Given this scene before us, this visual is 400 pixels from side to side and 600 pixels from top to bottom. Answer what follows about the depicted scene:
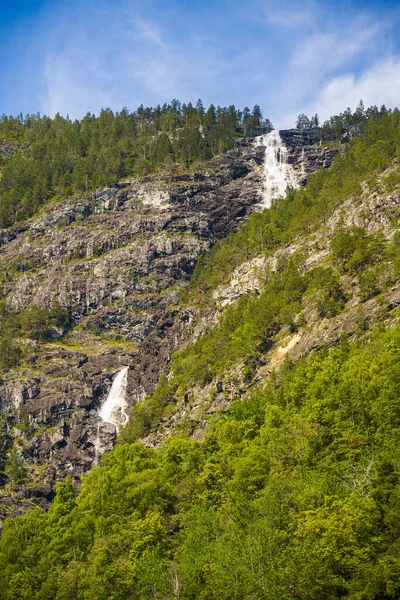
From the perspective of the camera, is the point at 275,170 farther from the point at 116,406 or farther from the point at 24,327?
the point at 116,406

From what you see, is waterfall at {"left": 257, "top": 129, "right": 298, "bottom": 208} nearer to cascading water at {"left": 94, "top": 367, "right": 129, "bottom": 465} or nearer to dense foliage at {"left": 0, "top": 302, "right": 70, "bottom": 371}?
dense foliage at {"left": 0, "top": 302, "right": 70, "bottom": 371}

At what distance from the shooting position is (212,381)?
9456 centimetres

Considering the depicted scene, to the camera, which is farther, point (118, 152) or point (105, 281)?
point (118, 152)

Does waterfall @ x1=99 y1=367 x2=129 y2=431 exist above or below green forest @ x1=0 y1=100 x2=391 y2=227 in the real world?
below

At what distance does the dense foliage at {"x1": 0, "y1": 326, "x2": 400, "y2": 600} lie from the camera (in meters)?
33.0

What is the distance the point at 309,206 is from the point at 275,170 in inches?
2649

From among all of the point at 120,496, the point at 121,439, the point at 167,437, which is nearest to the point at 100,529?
the point at 120,496

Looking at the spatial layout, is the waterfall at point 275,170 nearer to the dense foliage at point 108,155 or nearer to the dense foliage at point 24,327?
the dense foliage at point 108,155

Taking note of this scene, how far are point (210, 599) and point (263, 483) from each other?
45.3 feet

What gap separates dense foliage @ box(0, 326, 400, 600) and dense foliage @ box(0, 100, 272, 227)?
124m

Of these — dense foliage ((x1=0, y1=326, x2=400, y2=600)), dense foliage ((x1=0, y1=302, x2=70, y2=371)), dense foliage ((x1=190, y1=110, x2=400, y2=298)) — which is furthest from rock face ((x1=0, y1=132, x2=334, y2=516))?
dense foliage ((x1=0, y1=326, x2=400, y2=600))

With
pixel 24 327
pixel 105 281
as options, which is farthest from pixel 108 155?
pixel 24 327

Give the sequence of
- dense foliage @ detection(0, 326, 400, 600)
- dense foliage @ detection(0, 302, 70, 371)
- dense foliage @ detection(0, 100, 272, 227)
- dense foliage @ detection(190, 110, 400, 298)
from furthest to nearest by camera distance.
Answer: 1. dense foliage @ detection(0, 100, 272, 227)
2. dense foliage @ detection(0, 302, 70, 371)
3. dense foliage @ detection(190, 110, 400, 298)
4. dense foliage @ detection(0, 326, 400, 600)

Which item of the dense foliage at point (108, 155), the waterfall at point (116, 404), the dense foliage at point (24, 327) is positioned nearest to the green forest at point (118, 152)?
the dense foliage at point (108, 155)
